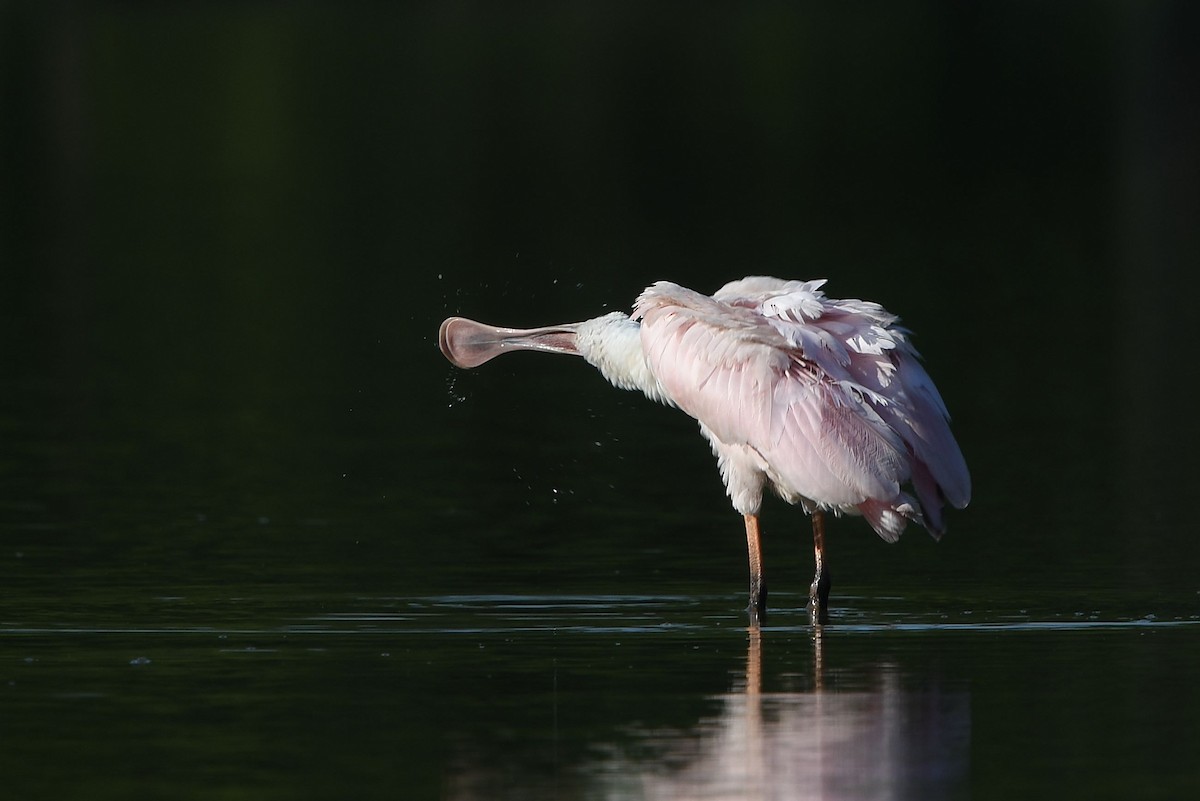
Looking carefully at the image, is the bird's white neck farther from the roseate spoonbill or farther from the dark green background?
the dark green background

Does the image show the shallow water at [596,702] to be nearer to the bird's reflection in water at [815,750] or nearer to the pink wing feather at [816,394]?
the bird's reflection in water at [815,750]

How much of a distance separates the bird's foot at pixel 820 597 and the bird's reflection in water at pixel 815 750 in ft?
5.03

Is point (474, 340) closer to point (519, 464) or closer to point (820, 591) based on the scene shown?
point (820, 591)

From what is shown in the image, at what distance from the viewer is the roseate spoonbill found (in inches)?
416

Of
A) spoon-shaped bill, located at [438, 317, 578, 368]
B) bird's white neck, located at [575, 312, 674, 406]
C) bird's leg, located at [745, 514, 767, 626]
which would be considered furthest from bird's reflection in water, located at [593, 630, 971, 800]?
spoon-shaped bill, located at [438, 317, 578, 368]

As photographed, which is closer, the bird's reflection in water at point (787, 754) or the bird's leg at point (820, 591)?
the bird's reflection in water at point (787, 754)

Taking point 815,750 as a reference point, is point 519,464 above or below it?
above

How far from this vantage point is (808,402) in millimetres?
10727

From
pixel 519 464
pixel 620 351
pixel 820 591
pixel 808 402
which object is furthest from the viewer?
pixel 519 464

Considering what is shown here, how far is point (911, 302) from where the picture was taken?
1051 inches

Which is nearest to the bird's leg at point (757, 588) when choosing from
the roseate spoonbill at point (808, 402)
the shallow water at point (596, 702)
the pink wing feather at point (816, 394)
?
the roseate spoonbill at point (808, 402)

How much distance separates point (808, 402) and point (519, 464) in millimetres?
5632

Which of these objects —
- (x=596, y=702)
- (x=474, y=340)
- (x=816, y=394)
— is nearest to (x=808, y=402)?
(x=816, y=394)

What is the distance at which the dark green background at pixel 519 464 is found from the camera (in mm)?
8695
